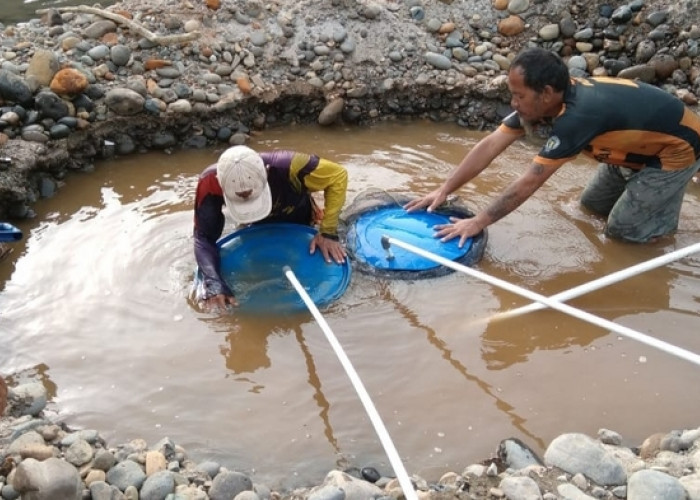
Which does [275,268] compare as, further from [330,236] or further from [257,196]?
[257,196]

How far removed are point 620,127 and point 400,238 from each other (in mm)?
1596

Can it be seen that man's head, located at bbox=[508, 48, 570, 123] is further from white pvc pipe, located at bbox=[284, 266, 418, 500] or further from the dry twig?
the dry twig

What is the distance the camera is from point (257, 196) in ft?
12.8

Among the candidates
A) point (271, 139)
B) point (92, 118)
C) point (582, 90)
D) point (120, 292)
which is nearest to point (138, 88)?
point (92, 118)

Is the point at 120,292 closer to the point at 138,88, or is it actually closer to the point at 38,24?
the point at 138,88

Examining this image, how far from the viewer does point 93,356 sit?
4.16 metres

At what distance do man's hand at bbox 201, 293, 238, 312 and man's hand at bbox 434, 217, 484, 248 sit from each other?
4.85ft

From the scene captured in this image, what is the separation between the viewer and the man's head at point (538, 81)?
4051 mm

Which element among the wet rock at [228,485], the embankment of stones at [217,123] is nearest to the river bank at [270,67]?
the embankment of stones at [217,123]

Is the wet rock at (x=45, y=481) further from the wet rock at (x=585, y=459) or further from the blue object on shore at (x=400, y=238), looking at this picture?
the blue object on shore at (x=400, y=238)

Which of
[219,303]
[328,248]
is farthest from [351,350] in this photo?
[219,303]

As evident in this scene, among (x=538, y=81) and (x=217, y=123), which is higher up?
(x=538, y=81)

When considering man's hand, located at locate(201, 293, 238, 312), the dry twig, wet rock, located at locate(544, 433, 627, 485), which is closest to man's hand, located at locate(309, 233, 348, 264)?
man's hand, located at locate(201, 293, 238, 312)

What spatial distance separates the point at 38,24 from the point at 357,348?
526cm
